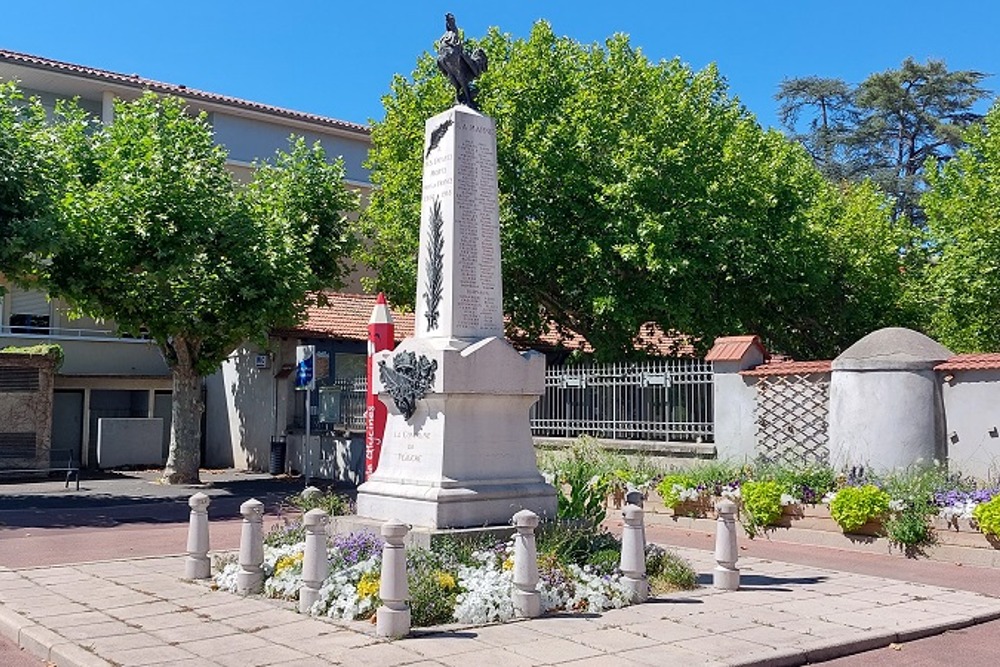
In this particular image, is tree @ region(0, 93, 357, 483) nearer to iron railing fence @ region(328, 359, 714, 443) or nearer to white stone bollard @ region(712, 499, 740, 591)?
iron railing fence @ region(328, 359, 714, 443)

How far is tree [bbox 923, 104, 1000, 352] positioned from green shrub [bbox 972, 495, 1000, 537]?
43.1ft

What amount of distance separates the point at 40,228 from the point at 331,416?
31.3 feet

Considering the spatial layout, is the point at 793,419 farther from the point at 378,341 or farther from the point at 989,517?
the point at 378,341

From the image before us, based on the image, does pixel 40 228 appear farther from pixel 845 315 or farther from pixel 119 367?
pixel 845 315

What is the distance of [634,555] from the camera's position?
9.21 metres

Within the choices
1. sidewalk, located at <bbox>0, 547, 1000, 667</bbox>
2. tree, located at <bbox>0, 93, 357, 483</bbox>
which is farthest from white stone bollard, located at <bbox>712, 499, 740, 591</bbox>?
tree, located at <bbox>0, 93, 357, 483</bbox>

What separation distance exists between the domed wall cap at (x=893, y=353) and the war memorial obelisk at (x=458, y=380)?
6.68m

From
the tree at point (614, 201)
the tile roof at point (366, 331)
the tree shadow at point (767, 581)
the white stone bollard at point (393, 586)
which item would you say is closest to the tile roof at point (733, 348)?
the tree at point (614, 201)

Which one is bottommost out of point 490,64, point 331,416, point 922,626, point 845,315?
point 922,626

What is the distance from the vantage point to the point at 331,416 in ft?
82.8

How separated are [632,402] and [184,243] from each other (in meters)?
9.89

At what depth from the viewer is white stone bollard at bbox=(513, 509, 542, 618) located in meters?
8.38

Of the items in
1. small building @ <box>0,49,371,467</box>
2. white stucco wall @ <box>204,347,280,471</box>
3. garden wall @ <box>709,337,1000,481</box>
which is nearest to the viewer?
garden wall @ <box>709,337,1000,481</box>

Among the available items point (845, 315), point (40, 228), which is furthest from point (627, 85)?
point (40, 228)
